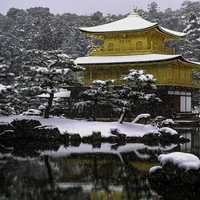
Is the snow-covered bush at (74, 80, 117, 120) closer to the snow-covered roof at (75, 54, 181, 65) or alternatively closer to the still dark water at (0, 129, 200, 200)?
the still dark water at (0, 129, 200, 200)

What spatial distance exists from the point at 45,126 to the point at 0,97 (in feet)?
13.2

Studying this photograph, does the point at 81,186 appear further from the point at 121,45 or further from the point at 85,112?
the point at 121,45

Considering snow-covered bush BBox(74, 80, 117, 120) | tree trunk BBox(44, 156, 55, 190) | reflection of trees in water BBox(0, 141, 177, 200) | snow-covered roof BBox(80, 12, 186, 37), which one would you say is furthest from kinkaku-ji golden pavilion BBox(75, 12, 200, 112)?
tree trunk BBox(44, 156, 55, 190)

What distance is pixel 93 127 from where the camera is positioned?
39094 millimetres

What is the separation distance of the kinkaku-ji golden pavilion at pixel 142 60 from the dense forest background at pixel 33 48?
22.1 feet

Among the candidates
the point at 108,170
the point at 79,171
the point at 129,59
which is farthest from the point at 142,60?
the point at 79,171

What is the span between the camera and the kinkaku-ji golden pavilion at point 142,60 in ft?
163

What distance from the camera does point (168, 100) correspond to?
164 ft

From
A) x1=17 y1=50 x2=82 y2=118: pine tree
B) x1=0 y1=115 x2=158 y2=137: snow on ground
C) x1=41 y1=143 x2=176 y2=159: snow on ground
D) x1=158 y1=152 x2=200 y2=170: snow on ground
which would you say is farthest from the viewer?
x1=17 y1=50 x2=82 y2=118: pine tree

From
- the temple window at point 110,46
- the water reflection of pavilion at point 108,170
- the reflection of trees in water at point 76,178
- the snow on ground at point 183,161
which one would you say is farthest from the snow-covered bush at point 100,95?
the snow on ground at point 183,161

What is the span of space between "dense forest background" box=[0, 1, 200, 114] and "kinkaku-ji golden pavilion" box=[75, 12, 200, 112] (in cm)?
673

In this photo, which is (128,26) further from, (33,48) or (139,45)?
(33,48)

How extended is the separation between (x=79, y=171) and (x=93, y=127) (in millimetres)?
16185

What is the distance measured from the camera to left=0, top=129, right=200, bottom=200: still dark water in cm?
1755
